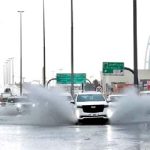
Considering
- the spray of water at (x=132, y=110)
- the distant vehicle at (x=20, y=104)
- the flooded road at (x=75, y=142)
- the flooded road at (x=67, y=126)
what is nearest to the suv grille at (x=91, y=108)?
the flooded road at (x=67, y=126)

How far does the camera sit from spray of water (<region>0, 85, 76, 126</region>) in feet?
111

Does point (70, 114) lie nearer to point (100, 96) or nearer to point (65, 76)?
point (100, 96)

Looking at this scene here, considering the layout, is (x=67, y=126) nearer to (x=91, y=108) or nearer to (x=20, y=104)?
(x=91, y=108)

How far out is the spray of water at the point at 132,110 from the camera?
111 feet

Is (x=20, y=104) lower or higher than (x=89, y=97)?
lower

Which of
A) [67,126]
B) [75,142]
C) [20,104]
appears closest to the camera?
[75,142]

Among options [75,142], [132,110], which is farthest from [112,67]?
[75,142]

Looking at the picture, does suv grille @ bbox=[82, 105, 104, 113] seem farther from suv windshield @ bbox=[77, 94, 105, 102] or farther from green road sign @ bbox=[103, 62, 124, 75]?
green road sign @ bbox=[103, 62, 124, 75]

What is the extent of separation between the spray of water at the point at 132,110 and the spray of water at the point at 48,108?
105 inches

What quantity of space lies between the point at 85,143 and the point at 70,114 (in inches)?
561

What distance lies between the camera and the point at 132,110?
112 feet

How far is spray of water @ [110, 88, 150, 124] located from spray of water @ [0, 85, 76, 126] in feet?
8.74

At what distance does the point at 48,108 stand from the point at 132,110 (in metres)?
5.03

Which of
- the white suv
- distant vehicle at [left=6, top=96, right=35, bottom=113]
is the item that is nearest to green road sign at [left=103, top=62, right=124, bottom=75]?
distant vehicle at [left=6, top=96, right=35, bottom=113]
